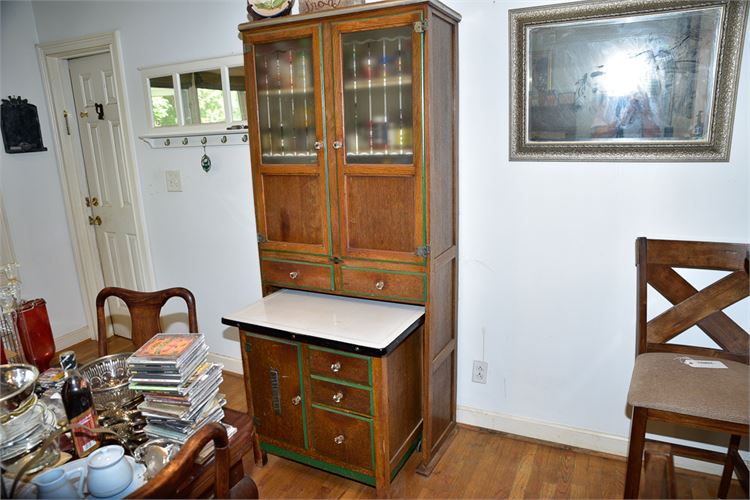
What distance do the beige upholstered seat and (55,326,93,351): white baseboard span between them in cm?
365

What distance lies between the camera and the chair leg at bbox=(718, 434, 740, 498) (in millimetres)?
1804

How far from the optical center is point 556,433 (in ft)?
7.72

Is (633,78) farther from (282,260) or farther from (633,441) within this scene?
(282,260)

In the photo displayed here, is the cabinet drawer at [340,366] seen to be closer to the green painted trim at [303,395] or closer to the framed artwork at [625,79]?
the green painted trim at [303,395]

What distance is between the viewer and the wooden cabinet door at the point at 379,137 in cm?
194

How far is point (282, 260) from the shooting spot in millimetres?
2330

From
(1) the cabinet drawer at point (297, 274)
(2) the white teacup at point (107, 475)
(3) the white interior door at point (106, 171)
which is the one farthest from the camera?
(3) the white interior door at point (106, 171)

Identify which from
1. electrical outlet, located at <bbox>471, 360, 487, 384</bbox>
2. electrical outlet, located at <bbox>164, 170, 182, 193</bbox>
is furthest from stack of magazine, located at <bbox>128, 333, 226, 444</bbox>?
electrical outlet, located at <bbox>164, 170, 182, 193</bbox>

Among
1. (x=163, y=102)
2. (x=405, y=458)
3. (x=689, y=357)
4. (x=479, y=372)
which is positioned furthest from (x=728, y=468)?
(x=163, y=102)

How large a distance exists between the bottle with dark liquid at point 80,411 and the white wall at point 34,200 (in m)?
2.68

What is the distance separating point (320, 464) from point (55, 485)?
1293 millimetres

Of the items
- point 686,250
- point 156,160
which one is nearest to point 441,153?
point 686,250

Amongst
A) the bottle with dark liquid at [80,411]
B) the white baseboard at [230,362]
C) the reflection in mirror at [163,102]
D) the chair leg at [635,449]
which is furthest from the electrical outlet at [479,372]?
the reflection in mirror at [163,102]

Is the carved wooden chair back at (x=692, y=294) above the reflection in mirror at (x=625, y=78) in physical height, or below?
below
